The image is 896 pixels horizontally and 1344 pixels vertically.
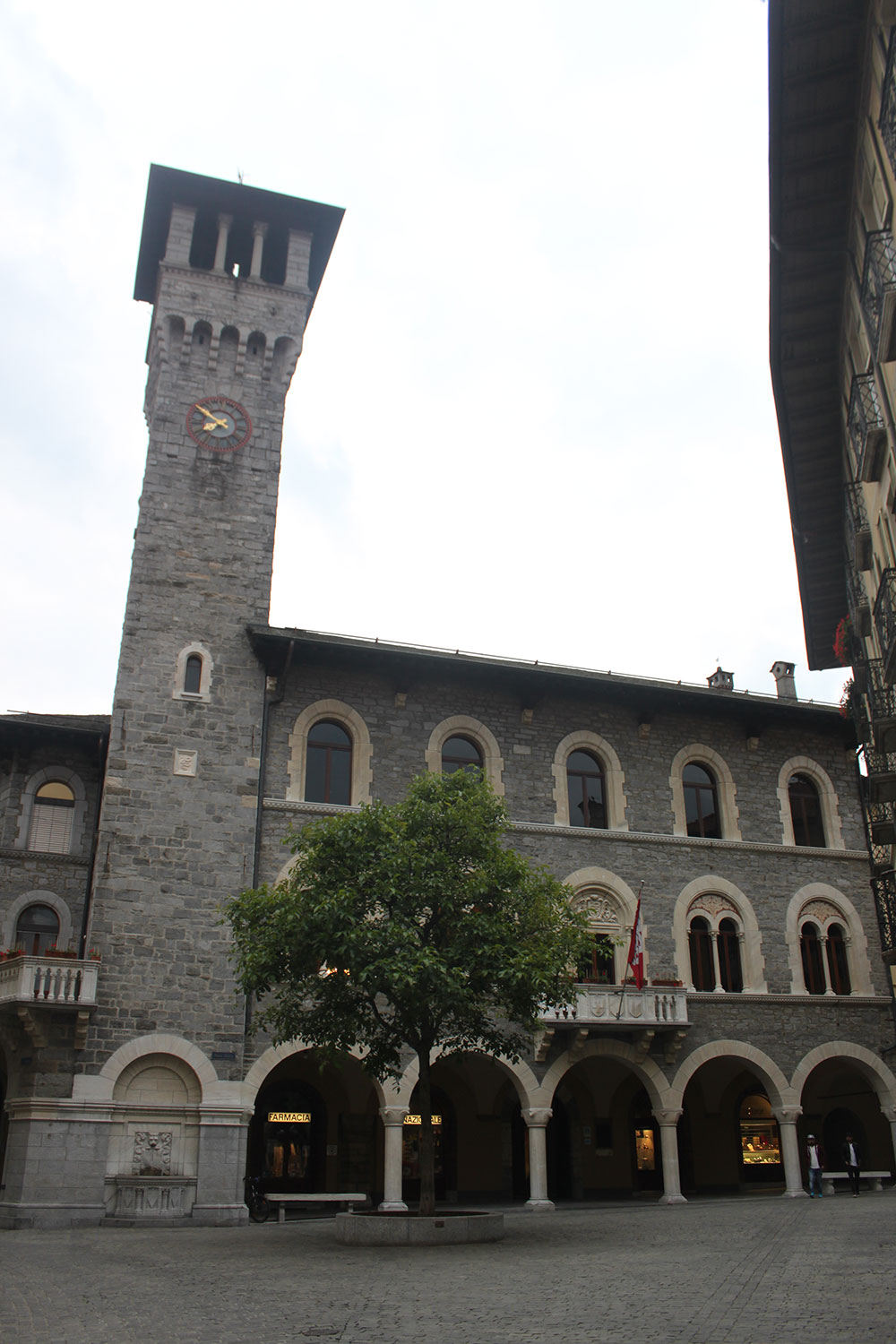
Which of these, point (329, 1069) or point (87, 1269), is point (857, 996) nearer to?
point (329, 1069)

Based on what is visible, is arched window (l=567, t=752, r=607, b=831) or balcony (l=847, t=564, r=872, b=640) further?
arched window (l=567, t=752, r=607, b=831)

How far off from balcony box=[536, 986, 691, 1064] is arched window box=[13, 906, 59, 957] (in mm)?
10730

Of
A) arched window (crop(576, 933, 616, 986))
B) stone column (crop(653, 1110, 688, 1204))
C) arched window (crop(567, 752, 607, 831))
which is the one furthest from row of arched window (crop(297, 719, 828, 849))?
stone column (crop(653, 1110, 688, 1204))

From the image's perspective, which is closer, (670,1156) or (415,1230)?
(415,1230)

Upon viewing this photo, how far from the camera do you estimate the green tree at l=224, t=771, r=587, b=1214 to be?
16.3 meters

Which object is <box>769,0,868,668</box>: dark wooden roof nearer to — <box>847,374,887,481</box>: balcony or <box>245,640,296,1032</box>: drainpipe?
<box>847,374,887,481</box>: balcony

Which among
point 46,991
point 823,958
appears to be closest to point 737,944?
point 823,958

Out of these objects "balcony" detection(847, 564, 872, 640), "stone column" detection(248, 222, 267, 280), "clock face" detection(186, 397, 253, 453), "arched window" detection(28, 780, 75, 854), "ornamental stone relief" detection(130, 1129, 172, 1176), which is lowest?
"ornamental stone relief" detection(130, 1129, 172, 1176)

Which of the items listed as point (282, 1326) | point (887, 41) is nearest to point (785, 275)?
point (887, 41)

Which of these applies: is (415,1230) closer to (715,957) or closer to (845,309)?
(715,957)

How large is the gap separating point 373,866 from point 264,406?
14.2 metres

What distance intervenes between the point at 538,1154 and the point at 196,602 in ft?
45.3

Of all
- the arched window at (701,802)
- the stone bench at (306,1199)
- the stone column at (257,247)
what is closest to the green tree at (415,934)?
the stone bench at (306,1199)

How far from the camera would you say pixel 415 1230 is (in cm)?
1545
